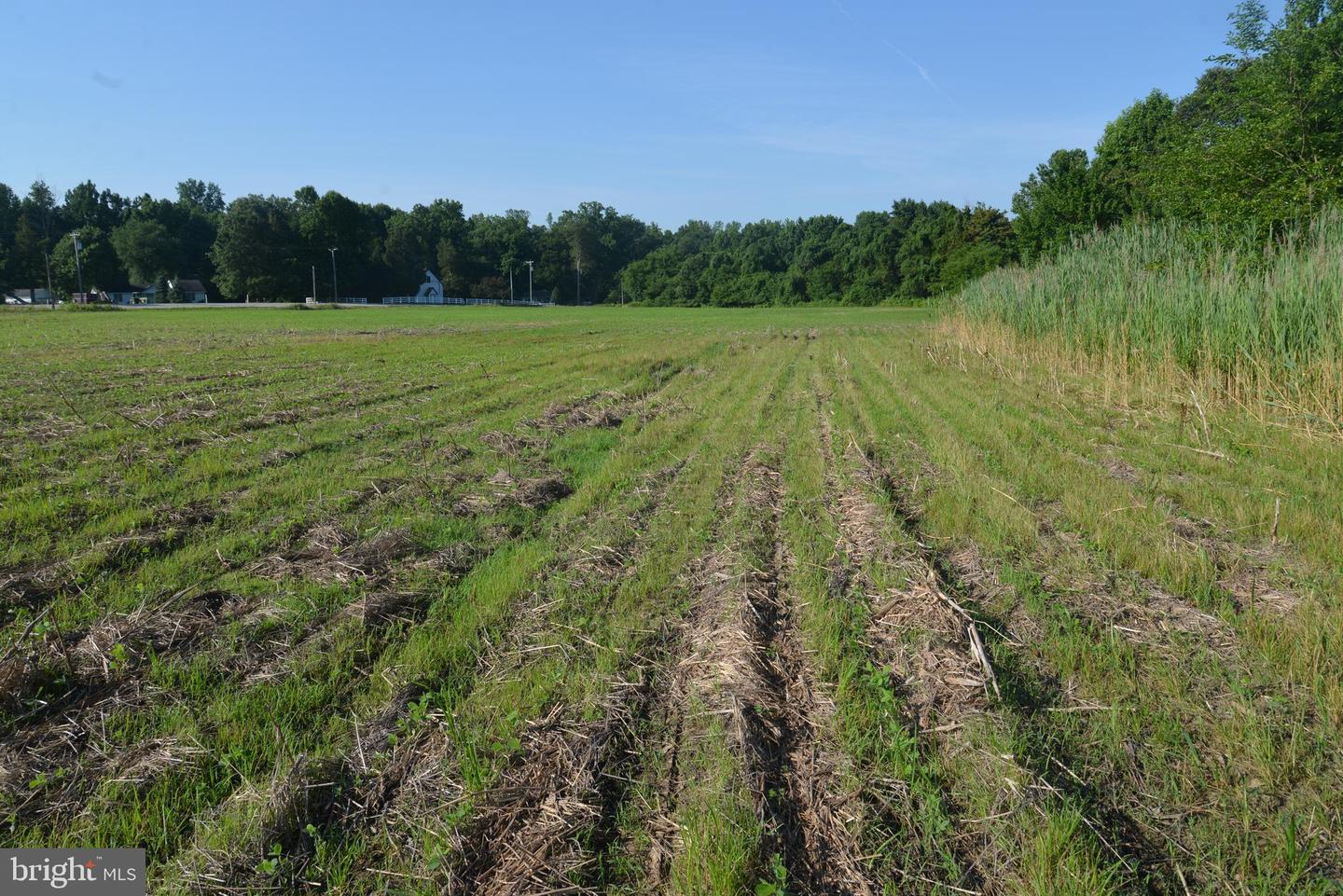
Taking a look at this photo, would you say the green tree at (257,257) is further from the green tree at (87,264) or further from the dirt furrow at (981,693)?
the dirt furrow at (981,693)

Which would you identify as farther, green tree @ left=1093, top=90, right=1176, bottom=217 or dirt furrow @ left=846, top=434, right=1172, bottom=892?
green tree @ left=1093, top=90, right=1176, bottom=217

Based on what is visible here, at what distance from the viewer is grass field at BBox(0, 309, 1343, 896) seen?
2.86m

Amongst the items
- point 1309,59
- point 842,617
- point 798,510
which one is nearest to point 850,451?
point 798,510

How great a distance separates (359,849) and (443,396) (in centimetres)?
1240

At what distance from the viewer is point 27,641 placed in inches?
167

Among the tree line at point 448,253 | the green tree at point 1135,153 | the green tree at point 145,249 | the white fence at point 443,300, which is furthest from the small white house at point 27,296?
the green tree at point 1135,153

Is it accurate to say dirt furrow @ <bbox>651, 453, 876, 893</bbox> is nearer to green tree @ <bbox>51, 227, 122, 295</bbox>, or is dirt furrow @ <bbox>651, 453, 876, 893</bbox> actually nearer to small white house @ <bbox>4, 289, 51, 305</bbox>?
green tree @ <bbox>51, 227, 122, 295</bbox>

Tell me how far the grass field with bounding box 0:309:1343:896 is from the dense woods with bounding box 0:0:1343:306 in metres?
13.4

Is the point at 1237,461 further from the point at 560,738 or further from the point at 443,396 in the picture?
the point at 443,396

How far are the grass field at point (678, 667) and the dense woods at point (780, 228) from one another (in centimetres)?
1335

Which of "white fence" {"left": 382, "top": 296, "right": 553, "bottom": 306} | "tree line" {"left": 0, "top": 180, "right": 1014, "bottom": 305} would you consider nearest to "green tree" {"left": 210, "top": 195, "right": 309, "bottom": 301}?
"tree line" {"left": 0, "top": 180, "right": 1014, "bottom": 305}

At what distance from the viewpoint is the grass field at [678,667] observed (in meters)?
2.86

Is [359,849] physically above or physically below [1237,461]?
below

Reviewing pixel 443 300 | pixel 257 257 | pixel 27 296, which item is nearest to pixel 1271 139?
pixel 257 257
